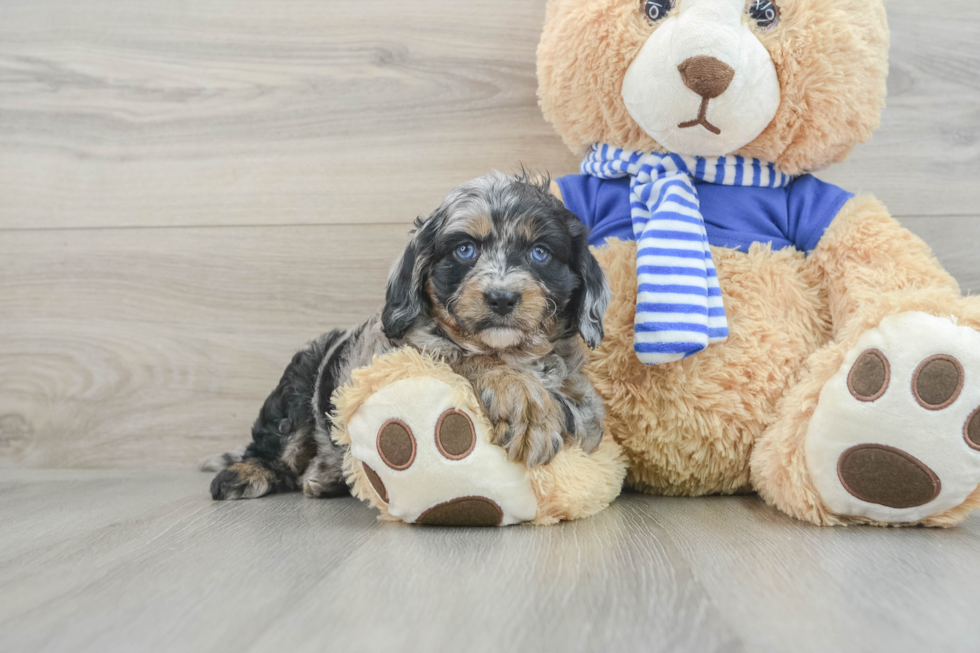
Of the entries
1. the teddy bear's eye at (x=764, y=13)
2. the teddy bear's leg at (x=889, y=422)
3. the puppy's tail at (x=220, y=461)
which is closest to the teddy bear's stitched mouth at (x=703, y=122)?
the teddy bear's eye at (x=764, y=13)

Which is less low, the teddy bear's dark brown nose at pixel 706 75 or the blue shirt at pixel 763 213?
the teddy bear's dark brown nose at pixel 706 75

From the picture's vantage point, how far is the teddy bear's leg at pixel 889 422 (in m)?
1.33

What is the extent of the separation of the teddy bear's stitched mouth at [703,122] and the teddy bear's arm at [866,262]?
0.40m

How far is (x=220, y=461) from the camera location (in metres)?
2.38

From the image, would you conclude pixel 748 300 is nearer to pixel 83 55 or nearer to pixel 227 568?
pixel 227 568

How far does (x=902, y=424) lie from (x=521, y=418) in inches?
27.6

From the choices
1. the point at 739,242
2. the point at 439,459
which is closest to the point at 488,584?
the point at 439,459

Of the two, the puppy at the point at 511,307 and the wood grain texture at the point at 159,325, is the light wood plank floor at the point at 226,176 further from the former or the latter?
the puppy at the point at 511,307

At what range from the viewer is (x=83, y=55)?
96.1 inches

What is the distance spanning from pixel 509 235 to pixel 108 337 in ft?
5.35

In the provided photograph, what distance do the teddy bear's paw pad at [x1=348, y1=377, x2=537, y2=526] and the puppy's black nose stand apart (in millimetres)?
179

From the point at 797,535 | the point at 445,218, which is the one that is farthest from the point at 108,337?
the point at 797,535

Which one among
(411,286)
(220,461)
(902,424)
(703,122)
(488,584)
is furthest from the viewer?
(220,461)

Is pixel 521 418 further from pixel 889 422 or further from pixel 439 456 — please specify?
pixel 889 422
